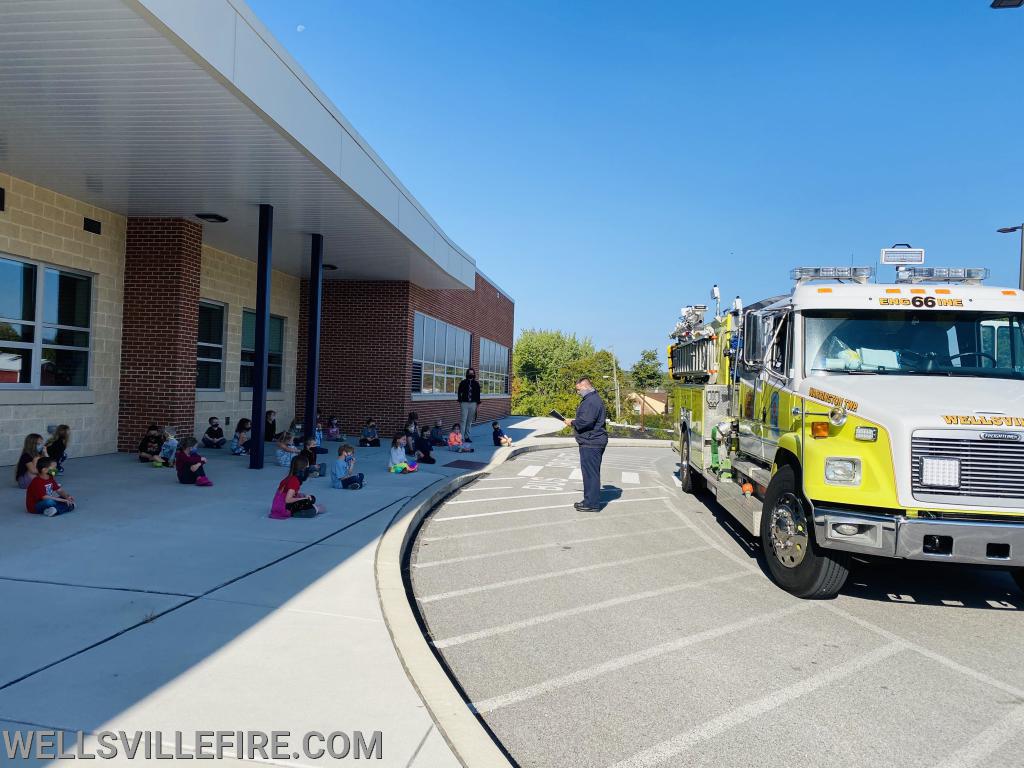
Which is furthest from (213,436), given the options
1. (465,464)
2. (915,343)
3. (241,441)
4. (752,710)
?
(752,710)

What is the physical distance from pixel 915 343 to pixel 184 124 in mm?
8530

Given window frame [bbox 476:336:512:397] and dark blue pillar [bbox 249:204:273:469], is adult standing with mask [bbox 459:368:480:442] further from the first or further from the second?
window frame [bbox 476:336:512:397]

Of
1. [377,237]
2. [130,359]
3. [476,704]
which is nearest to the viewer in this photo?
[476,704]

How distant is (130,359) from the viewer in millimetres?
13336

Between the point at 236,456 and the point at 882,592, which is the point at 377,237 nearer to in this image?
the point at 236,456

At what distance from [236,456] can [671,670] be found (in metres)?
11.2

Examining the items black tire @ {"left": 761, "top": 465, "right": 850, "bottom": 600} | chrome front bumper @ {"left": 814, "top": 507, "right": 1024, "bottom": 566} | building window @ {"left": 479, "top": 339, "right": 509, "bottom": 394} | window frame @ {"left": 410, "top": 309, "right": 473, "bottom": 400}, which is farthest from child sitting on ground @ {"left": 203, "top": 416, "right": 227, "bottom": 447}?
building window @ {"left": 479, "top": 339, "right": 509, "bottom": 394}

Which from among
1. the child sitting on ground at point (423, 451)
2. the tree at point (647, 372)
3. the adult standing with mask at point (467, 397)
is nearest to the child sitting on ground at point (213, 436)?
the child sitting on ground at point (423, 451)

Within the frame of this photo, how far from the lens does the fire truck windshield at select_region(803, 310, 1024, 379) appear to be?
258 inches

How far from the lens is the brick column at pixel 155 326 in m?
13.2

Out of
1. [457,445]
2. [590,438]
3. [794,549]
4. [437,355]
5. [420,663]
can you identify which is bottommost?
[420,663]

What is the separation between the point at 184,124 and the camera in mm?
8695

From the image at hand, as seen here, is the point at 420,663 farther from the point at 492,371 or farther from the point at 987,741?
the point at 492,371

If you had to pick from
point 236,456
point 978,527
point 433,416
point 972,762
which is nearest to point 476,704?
point 972,762
